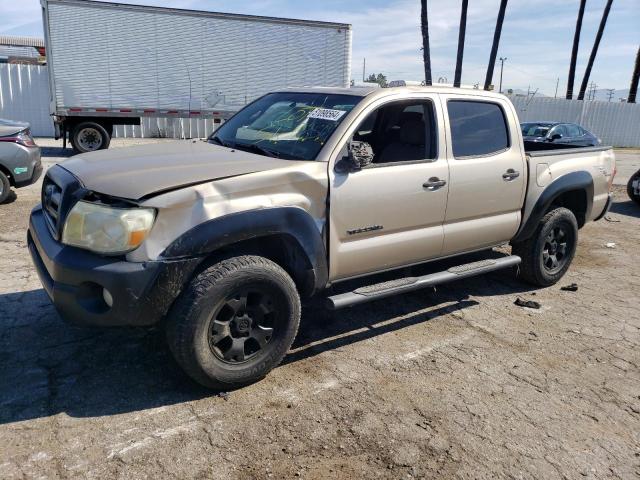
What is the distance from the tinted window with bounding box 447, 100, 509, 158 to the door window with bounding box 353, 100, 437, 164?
0.22 metres

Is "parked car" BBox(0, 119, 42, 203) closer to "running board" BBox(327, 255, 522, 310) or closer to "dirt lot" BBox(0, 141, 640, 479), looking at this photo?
"dirt lot" BBox(0, 141, 640, 479)

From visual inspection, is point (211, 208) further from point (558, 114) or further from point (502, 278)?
point (558, 114)

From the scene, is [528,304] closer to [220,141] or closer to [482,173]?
[482,173]

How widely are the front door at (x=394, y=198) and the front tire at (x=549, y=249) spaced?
1.46 metres

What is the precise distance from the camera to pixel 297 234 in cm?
336

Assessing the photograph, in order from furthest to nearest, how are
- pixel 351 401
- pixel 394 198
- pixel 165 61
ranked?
1. pixel 165 61
2. pixel 394 198
3. pixel 351 401

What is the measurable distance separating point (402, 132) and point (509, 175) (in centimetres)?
105

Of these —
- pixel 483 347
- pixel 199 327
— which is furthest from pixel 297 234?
pixel 483 347

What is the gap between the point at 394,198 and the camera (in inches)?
152

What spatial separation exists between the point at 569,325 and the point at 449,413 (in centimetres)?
202

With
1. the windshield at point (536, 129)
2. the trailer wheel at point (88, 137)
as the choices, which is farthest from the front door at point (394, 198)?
the trailer wheel at point (88, 137)

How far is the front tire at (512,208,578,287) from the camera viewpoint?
17.3 ft

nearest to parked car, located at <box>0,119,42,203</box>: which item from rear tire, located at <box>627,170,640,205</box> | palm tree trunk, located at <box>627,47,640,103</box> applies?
rear tire, located at <box>627,170,640,205</box>

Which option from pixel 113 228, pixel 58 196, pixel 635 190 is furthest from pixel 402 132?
pixel 635 190
